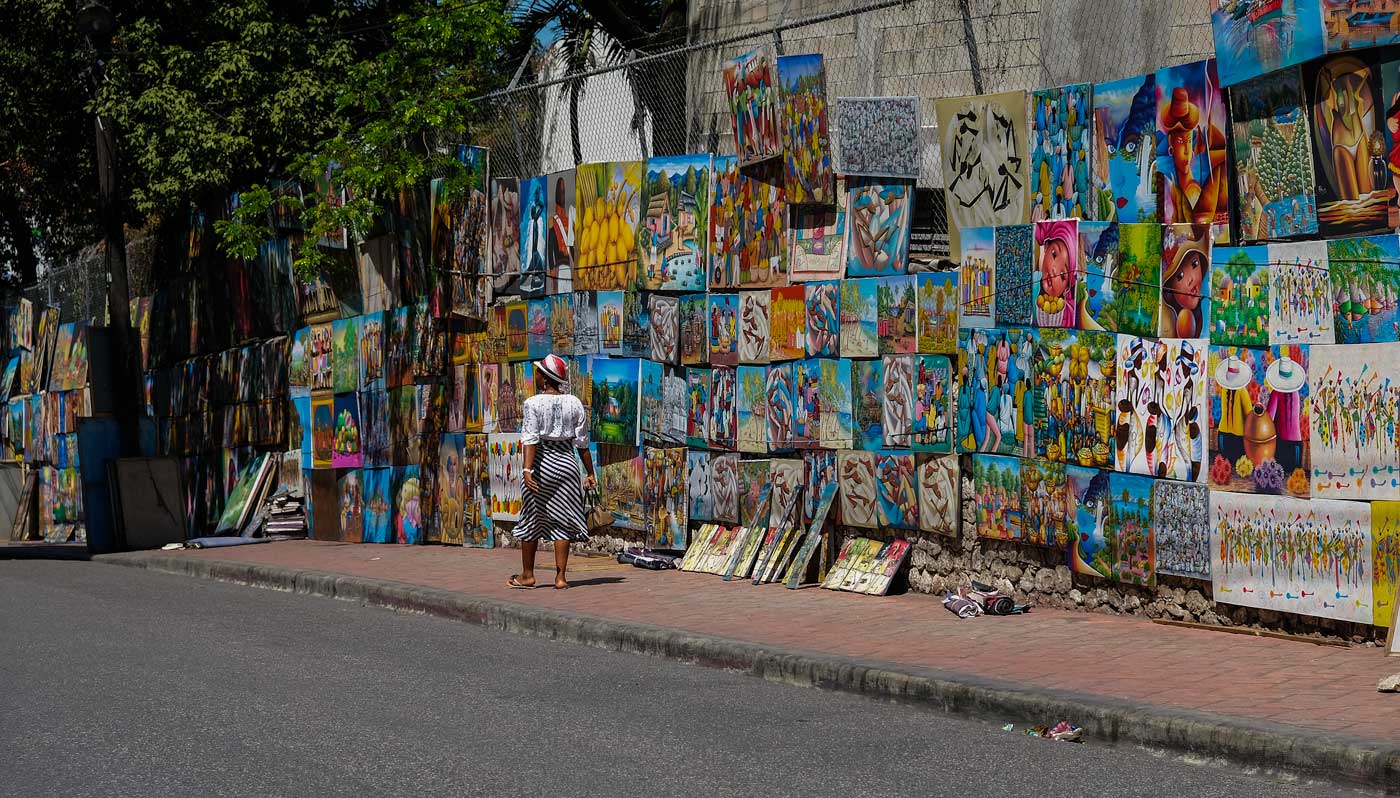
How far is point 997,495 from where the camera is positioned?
424 inches

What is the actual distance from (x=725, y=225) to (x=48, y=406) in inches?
833

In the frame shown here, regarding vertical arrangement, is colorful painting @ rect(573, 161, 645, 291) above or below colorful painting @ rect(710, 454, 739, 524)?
above

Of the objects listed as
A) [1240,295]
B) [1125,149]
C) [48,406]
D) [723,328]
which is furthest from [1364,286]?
[48,406]

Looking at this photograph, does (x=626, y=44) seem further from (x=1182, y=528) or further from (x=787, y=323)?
(x=1182, y=528)

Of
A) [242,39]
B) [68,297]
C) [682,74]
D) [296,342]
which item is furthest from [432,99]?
[68,297]

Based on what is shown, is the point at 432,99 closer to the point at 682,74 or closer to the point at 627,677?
the point at 682,74

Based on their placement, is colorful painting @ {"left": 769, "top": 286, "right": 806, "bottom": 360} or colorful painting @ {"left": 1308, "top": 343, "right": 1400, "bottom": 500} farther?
colorful painting @ {"left": 769, "top": 286, "right": 806, "bottom": 360}

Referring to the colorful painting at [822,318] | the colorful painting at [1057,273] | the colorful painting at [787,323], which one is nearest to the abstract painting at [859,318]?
the colorful painting at [822,318]

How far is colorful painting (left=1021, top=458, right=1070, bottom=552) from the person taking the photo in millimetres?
10344

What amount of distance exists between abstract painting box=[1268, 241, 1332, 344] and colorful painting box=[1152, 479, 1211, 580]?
42.3 inches

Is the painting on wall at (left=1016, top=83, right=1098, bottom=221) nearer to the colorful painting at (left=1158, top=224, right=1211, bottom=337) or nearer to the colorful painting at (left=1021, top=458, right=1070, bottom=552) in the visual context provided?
the colorful painting at (left=1158, top=224, right=1211, bottom=337)

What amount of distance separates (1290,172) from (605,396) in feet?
23.4

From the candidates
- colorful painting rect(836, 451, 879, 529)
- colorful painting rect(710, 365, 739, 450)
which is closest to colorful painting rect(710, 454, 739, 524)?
colorful painting rect(710, 365, 739, 450)

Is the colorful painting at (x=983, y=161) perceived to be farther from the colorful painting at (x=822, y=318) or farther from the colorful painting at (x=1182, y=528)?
the colorful painting at (x=1182, y=528)
